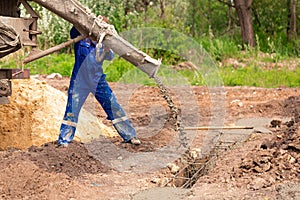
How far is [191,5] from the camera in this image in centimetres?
2352

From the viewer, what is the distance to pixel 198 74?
45.3 ft

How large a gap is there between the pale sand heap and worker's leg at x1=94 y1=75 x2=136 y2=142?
22.9 inches

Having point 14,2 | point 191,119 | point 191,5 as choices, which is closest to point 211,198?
point 14,2

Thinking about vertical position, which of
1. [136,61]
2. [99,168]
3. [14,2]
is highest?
[14,2]

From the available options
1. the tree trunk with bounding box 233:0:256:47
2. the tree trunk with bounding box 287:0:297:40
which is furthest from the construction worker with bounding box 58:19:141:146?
the tree trunk with bounding box 287:0:297:40

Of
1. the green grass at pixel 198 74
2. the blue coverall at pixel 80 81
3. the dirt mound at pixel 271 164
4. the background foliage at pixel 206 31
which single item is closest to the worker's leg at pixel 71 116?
the blue coverall at pixel 80 81

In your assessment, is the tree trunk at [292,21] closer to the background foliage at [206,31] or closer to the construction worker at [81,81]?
the background foliage at [206,31]

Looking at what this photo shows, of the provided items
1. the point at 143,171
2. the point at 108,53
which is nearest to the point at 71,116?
the point at 108,53

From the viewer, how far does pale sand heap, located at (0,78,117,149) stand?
22.7 feet

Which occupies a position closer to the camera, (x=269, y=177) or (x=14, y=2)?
(x=269, y=177)

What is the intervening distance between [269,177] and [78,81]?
2228 millimetres

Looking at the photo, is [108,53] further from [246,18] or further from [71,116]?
[246,18]

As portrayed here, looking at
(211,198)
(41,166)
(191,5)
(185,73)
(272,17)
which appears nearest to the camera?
(211,198)

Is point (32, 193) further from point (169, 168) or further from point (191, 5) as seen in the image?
point (191, 5)
